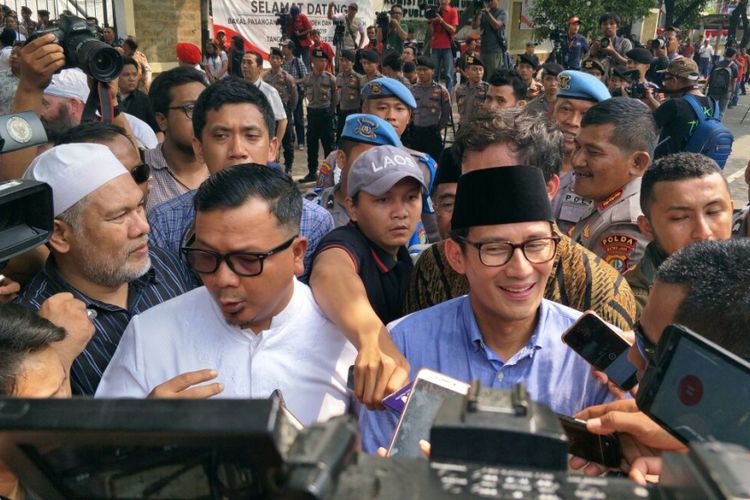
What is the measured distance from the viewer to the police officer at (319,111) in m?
8.97

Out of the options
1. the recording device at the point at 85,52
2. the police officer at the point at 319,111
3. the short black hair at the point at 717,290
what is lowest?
the police officer at the point at 319,111

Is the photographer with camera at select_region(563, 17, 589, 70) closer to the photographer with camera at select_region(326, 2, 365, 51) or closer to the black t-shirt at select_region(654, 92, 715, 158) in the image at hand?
the photographer with camera at select_region(326, 2, 365, 51)

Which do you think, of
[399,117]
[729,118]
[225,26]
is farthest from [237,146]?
[729,118]

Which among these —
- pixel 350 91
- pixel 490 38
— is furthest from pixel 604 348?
pixel 490 38

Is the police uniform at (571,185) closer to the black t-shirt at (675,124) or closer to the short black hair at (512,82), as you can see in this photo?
the black t-shirt at (675,124)

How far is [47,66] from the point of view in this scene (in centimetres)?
→ 278

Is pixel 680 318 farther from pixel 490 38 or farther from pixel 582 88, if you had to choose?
pixel 490 38

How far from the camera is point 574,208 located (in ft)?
10.7

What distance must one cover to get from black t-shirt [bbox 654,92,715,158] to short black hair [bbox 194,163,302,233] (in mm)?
3836

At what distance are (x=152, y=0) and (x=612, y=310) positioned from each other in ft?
39.7

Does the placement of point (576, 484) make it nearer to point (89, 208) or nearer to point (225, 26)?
point (89, 208)

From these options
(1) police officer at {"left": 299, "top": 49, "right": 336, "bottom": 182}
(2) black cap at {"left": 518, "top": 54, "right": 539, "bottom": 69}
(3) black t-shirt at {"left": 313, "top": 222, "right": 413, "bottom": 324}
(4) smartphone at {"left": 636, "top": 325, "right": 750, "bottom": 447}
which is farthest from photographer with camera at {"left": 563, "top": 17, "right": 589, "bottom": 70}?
(4) smartphone at {"left": 636, "top": 325, "right": 750, "bottom": 447}

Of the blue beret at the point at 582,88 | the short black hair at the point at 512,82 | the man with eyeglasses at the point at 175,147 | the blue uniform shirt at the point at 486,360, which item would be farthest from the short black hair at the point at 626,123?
the short black hair at the point at 512,82

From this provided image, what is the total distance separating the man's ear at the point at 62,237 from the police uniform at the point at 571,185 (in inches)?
74.5
